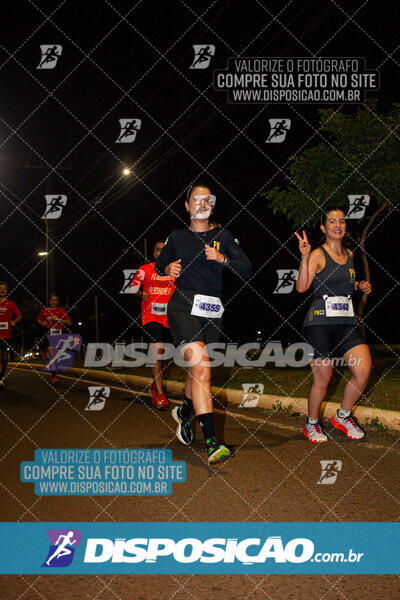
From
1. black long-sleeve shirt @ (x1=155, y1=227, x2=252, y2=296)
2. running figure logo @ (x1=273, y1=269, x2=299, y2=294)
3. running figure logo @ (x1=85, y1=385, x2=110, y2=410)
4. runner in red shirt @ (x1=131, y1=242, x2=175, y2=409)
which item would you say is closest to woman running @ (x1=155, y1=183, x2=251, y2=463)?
black long-sleeve shirt @ (x1=155, y1=227, x2=252, y2=296)

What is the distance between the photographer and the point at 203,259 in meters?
5.62

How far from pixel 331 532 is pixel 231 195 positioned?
24710mm

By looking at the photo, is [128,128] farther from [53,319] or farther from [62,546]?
[62,546]

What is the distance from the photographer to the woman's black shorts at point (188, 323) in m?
5.63

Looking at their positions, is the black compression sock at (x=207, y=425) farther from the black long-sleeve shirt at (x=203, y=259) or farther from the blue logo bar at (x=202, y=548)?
the blue logo bar at (x=202, y=548)

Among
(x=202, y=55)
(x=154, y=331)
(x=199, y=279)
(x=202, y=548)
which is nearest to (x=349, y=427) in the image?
(x=199, y=279)

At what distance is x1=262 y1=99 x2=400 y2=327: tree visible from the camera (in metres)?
15.2

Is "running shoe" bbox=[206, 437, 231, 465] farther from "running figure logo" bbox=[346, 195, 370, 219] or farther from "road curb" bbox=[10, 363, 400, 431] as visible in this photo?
"running figure logo" bbox=[346, 195, 370, 219]

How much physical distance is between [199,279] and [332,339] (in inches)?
59.4

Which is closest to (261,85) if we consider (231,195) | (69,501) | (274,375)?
(274,375)

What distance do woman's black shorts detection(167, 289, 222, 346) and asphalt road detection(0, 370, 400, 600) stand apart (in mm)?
1059

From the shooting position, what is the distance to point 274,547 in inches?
145

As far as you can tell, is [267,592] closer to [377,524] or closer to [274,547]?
[274,547]

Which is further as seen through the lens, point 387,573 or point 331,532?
point 331,532
